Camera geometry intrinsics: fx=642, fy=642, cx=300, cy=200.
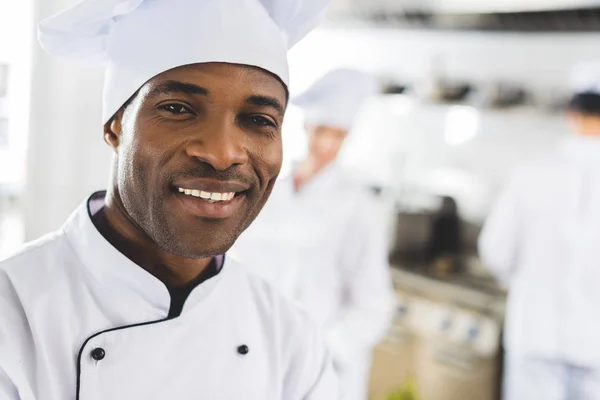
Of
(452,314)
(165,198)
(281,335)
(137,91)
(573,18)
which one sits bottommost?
(452,314)

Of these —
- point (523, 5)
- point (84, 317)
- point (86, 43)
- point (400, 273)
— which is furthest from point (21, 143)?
point (523, 5)

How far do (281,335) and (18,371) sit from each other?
39cm

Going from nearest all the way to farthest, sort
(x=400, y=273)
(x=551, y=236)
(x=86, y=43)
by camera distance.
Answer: (x=86, y=43)
(x=551, y=236)
(x=400, y=273)

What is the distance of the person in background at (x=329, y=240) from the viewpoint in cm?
226

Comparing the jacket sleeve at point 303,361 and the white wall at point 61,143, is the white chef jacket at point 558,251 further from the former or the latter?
the jacket sleeve at point 303,361

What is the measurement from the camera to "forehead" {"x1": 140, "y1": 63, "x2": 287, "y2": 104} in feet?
2.55

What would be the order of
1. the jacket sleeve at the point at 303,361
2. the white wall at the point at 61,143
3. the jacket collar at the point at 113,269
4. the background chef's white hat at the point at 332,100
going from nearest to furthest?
the jacket collar at the point at 113,269 < the jacket sleeve at the point at 303,361 < the white wall at the point at 61,143 < the background chef's white hat at the point at 332,100

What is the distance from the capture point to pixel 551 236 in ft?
8.80

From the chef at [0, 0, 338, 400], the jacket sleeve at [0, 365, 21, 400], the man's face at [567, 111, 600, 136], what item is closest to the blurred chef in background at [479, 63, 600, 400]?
the man's face at [567, 111, 600, 136]

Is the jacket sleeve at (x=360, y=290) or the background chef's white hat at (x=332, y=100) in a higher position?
the background chef's white hat at (x=332, y=100)

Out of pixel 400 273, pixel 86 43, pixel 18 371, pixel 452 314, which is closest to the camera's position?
pixel 18 371

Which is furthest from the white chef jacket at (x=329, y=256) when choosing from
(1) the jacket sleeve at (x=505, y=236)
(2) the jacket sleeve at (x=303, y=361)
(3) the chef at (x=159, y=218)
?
(3) the chef at (x=159, y=218)

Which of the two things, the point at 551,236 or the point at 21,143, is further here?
the point at 551,236

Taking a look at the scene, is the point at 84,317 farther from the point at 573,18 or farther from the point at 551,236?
the point at 573,18
